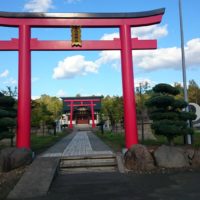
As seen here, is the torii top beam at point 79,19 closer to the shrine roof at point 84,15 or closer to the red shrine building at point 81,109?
the shrine roof at point 84,15

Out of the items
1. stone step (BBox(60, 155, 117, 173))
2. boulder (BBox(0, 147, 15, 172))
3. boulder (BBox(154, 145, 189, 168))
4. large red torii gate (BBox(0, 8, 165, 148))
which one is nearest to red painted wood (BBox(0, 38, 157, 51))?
large red torii gate (BBox(0, 8, 165, 148))

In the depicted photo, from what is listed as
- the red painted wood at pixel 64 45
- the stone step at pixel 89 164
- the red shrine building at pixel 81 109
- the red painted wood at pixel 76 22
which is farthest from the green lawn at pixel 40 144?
the red shrine building at pixel 81 109

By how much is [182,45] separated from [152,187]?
9.25 m

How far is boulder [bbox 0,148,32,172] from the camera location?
1158 cm

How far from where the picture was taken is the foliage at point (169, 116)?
14195 millimetres

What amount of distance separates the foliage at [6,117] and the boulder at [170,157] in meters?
6.11

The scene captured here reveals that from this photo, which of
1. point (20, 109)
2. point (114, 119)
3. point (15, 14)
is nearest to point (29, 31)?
point (15, 14)

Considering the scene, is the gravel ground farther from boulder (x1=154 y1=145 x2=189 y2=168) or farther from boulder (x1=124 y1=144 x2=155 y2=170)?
boulder (x1=154 y1=145 x2=189 y2=168)

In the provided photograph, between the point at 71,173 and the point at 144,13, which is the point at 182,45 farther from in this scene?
the point at 71,173

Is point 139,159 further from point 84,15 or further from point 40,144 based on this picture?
point 40,144

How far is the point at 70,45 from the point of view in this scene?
592 inches

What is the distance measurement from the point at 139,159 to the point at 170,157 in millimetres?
1074

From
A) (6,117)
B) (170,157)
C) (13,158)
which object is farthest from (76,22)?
(170,157)

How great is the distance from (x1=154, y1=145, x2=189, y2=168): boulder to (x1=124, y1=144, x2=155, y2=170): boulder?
303 mm
